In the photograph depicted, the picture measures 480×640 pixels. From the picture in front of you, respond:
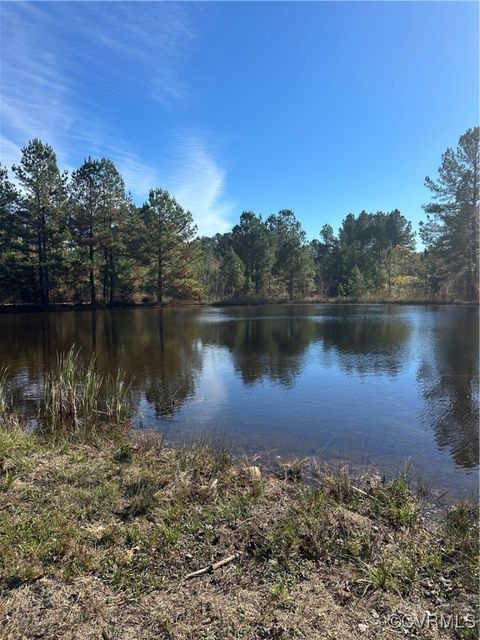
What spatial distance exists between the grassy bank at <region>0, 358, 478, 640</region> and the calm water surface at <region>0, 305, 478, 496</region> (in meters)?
1.97

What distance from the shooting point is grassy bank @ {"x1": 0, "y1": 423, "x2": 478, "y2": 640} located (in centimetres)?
308

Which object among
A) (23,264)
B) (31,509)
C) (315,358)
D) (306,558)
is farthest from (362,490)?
(23,264)

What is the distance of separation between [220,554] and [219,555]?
0.01 meters

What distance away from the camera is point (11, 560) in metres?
3.64

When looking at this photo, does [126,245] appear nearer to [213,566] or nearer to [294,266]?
[294,266]

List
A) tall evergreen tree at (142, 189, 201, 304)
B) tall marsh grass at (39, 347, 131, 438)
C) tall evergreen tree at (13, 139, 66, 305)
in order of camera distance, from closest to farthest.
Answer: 1. tall marsh grass at (39, 347, 131, 438)
2. tall evergreen tree at (13, 139, 66, 305)
3. tall evergreen tree at (142, 189, 201, 304)

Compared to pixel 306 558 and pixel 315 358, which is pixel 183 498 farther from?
pixel 315 358

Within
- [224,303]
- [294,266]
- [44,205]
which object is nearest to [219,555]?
[44,205]

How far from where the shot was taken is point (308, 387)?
12.6 meters

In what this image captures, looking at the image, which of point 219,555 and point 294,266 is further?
point 294,266

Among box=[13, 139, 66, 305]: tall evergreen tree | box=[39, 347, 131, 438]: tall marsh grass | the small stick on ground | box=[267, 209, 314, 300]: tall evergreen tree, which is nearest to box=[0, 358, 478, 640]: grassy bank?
the small stick on ground

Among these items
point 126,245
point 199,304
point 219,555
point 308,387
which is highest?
point 126,245

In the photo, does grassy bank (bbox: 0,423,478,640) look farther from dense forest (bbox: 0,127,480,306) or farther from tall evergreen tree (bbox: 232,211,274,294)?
tall evergreen tree (bbox: 232,211,274,294)

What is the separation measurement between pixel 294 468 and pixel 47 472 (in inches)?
135
